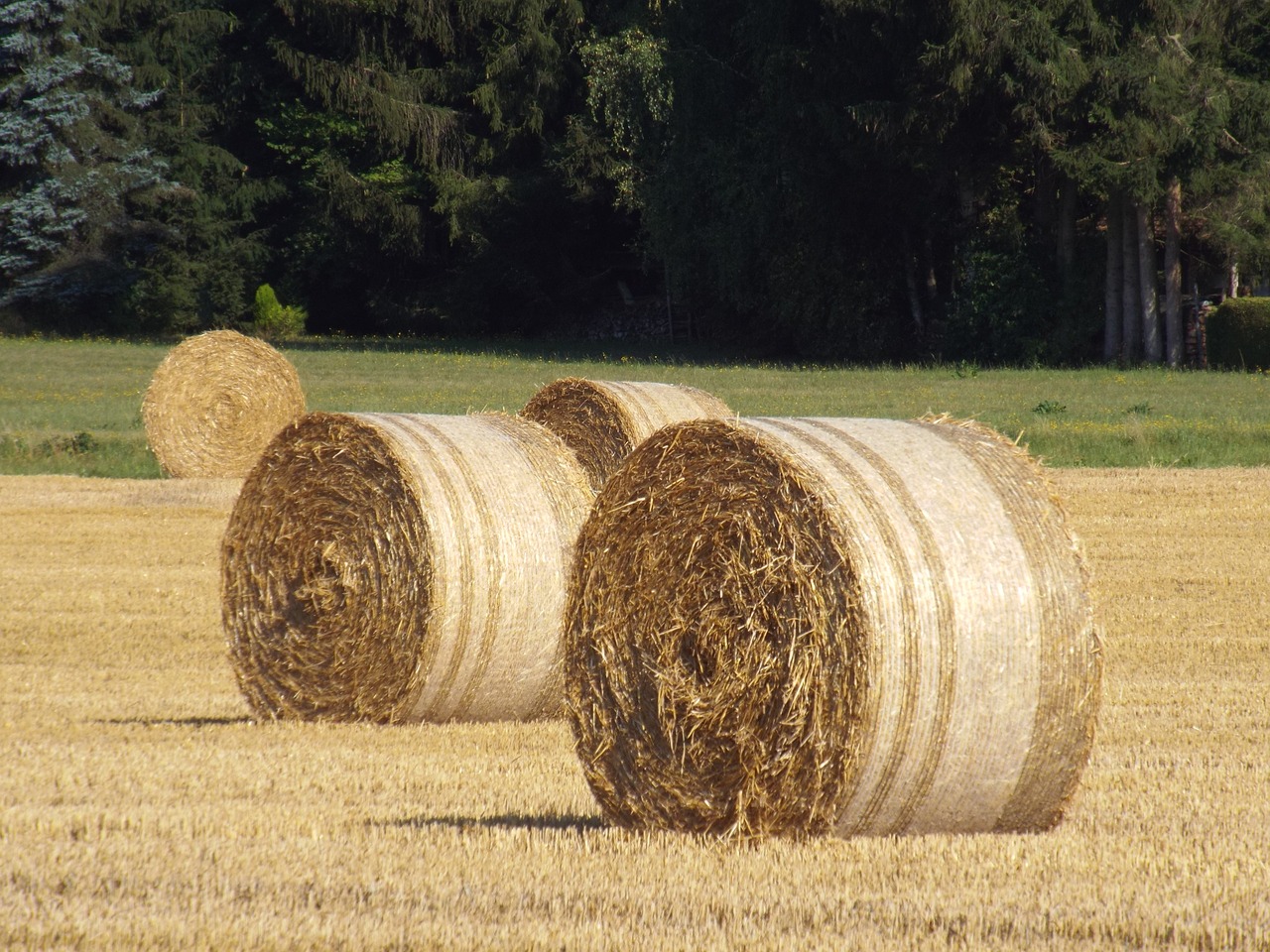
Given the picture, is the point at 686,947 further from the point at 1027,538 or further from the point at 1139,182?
the point at 1139,182

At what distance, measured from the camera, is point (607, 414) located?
11664mm

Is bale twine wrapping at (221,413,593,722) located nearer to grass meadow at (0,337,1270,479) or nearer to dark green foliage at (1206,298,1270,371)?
grass meadow at (0,337,1270,479)

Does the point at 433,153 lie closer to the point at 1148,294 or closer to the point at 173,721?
the point at 1148,294

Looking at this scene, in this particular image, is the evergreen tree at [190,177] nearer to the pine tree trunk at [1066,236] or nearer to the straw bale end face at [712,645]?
the pine tree trunk at [1066,236]

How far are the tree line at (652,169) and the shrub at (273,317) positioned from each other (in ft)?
5.35

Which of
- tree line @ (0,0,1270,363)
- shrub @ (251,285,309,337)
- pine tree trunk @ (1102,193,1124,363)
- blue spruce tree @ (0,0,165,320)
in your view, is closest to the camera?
tree line @ (0,0,1270,363)

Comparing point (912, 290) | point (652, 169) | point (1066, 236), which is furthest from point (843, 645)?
point (652, 169)

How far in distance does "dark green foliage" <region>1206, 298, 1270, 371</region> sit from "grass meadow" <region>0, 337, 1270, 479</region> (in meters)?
1.75

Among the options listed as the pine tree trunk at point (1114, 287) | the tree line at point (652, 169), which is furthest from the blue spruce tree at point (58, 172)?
the pine tree trunk at point (1114, 287)

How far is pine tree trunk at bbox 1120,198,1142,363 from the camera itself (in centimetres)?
3216

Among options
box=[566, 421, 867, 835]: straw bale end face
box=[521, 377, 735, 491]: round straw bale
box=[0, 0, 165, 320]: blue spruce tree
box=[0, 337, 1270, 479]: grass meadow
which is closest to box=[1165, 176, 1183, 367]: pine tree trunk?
box=[0, 337, 1270, 479]: grass meadow

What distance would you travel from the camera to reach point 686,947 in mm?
3943

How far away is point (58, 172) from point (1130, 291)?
33.0 meters

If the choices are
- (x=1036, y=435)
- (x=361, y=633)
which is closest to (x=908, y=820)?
(x=361, y=633)
